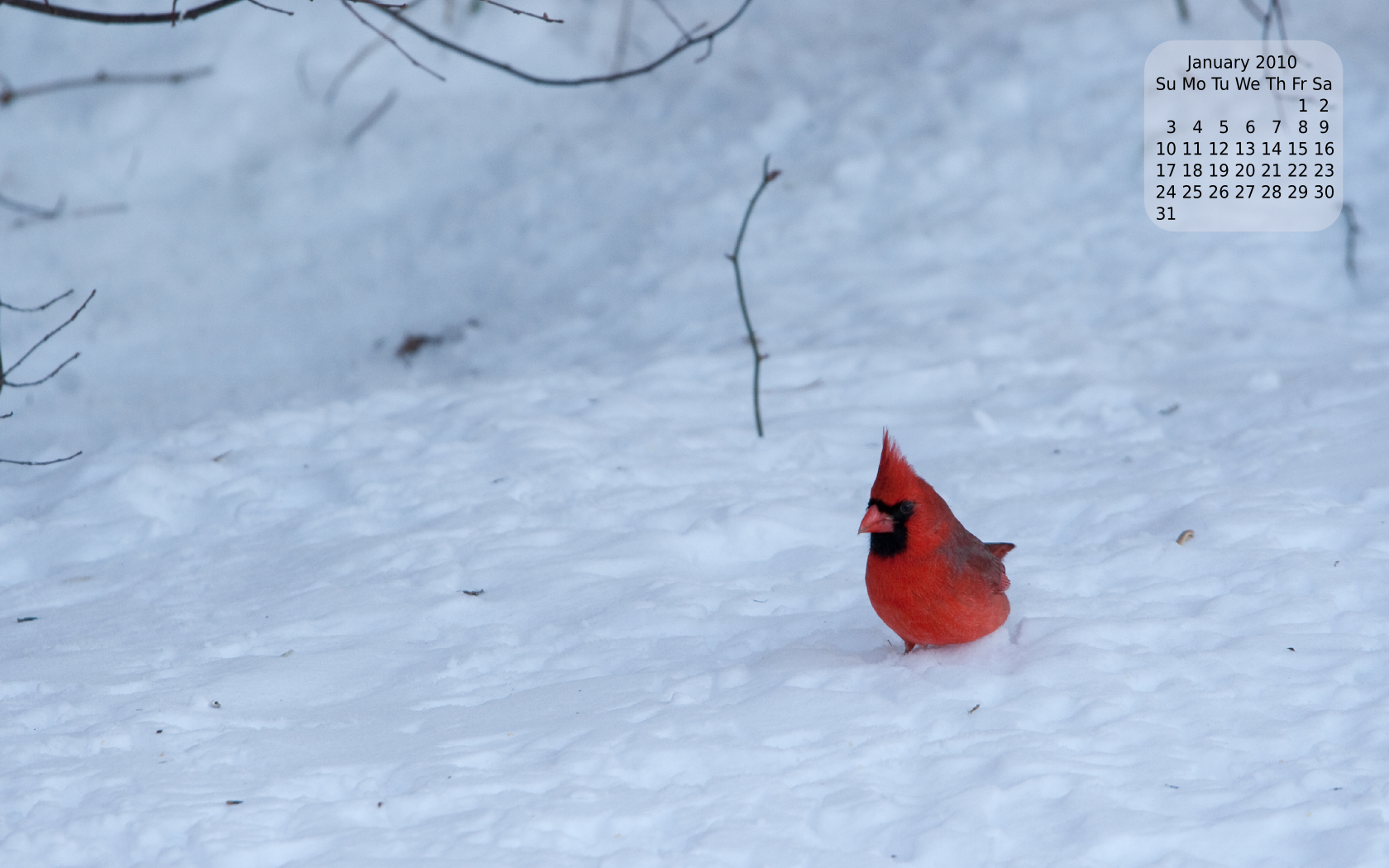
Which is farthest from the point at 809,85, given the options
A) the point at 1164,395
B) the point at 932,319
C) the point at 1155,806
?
the point at 1155,806

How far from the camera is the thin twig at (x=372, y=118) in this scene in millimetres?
7730

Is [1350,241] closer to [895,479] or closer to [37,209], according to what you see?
[895,479]

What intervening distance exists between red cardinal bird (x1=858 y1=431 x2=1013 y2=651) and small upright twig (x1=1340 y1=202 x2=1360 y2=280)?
371cm

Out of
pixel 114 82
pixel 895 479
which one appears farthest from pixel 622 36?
pixel 895 479

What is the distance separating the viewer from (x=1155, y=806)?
2424 mm

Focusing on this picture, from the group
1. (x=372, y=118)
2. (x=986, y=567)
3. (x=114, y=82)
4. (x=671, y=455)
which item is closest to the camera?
(x=986, y=567)

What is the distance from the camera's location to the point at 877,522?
2.88 meters

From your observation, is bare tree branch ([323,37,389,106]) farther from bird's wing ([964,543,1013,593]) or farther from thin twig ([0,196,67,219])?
bird's wing ([964,543,1013,593])

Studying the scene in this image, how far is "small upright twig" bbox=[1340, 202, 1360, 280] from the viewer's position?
569 cm

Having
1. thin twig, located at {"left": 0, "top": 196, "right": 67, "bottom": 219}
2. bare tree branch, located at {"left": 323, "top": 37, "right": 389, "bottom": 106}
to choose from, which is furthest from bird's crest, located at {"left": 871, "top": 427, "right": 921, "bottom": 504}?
bare tree branch, located at {"left": 323, "top": 37, "right": 389, "bottom": 106}

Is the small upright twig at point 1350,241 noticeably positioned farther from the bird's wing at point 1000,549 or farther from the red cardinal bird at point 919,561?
the red cardinal bird at point 919,561

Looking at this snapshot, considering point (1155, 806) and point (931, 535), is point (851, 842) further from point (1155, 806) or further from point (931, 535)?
point (931, 535)
